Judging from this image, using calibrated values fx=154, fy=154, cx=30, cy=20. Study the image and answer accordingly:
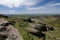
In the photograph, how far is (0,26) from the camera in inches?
413

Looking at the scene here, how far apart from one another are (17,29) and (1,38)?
59.4 inches

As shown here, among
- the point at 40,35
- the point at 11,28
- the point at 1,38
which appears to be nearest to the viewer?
the point at 1,38

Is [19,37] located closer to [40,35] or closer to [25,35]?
[25,35]

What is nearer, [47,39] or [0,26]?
[0,26]

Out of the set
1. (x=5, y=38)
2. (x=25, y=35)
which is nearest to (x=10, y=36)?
(x=5, y=38)

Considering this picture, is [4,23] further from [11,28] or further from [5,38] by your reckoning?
[5,38]

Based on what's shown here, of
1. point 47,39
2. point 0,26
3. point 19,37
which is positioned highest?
point 0,26

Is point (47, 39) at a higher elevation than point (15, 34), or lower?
lower

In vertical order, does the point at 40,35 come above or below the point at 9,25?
below

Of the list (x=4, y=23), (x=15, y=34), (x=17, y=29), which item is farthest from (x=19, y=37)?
(x=4, y=23)

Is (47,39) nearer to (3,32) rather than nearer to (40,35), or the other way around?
(40,35)

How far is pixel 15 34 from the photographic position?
10.3 m

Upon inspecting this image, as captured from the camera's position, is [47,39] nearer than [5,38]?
No

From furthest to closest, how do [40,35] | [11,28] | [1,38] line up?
[40,35], [11,28], [1,38]
